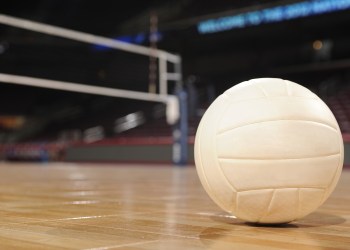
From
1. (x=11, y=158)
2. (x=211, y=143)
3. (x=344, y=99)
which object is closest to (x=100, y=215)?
(x=211, y=143)

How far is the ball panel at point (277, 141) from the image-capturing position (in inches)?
58.1

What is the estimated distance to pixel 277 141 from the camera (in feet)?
4.87

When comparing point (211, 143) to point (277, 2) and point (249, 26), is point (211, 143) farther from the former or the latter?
point (249, 26)

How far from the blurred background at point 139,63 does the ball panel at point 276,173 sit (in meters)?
8.37

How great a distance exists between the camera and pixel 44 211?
6.45 ft

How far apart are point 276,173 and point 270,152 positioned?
2.5 inches

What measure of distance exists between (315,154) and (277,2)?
24.6 feet

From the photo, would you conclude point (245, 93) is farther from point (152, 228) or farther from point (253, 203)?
point (152, 228)

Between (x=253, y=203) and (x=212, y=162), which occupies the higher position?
(x=212, y=162)

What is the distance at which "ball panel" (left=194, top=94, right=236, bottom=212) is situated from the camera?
1559 mm

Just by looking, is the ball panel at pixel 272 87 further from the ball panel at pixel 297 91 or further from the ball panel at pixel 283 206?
the ball panel at pixel 283 206

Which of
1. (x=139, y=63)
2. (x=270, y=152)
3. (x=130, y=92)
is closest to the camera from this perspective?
(x=270, y=152)

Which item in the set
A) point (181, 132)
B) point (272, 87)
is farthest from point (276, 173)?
point (181, 132)

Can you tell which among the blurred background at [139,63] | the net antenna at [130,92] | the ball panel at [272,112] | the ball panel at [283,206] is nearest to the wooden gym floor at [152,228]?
the ball panel at [283,206]
